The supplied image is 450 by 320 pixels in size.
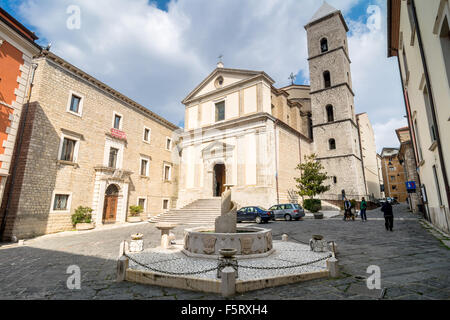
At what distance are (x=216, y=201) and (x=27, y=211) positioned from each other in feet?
42.4

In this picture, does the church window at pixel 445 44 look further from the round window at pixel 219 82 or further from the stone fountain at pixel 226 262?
the round window at pixel 219 82

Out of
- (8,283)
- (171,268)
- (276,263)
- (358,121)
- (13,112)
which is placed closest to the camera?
(8,283)

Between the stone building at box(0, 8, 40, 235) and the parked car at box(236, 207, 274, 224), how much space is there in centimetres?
1304

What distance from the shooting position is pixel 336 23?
27625mm

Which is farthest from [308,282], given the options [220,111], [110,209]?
[220,111]

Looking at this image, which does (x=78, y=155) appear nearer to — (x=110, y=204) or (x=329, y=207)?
(x=110, y=204)

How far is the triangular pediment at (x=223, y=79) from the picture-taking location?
22.4m

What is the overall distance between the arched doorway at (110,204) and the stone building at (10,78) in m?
8.16

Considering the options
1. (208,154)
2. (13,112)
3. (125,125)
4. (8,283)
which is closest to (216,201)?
(208,154)

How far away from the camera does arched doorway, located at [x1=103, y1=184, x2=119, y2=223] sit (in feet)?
58.5

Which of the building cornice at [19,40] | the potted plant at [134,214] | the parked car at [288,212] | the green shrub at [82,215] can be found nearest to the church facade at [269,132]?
the parked car at [288,212]

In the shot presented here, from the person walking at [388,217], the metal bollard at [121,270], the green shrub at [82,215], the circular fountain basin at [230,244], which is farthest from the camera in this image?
the green shrub at [82,215]
